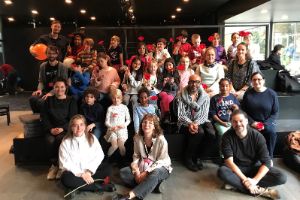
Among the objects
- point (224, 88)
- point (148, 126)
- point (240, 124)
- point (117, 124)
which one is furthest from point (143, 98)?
point (240, 124)

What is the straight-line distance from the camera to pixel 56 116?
3.40m

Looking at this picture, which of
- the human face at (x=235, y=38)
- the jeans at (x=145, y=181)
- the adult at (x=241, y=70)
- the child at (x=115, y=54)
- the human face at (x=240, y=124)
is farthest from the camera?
the human face at (x=235, y=38)

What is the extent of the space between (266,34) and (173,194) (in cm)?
460

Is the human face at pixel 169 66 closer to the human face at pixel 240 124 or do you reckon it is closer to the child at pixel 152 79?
the child at pixel 152 79

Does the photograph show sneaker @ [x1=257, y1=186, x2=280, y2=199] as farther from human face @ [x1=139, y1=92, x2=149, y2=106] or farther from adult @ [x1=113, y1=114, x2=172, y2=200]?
human face @ [x1=139, y1=92, x2=149, y2=106]

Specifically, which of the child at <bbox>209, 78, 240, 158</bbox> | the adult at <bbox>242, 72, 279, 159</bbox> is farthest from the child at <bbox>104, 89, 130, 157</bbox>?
the adult at <bbox>242, 72, 279, 159</bbox>

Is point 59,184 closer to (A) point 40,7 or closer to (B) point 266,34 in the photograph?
(B) point 266,34

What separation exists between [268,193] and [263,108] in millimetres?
1059

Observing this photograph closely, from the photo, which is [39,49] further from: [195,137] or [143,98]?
[195,137]

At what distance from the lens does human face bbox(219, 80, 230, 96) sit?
11.4 feet

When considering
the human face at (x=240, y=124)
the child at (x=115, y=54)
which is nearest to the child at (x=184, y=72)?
the child at (x=115, y=54)

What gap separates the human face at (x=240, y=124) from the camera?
9.04ft

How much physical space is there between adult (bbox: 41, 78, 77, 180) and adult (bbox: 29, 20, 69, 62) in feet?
4.03

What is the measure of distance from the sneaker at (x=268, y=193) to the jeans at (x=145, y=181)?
33.3 inches
